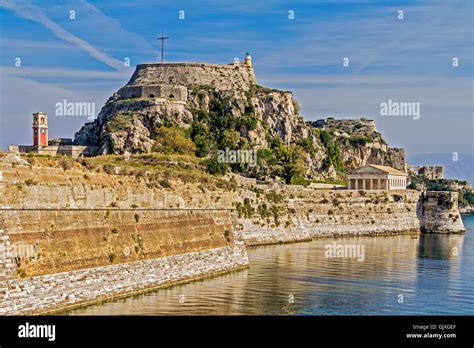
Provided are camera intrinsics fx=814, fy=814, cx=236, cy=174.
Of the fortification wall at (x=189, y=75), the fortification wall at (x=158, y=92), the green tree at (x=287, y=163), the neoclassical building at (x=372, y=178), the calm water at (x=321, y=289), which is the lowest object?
the calm water at (x=321, y=289)

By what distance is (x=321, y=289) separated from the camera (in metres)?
39.5

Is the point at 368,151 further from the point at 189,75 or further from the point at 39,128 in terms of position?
the point at 39,128

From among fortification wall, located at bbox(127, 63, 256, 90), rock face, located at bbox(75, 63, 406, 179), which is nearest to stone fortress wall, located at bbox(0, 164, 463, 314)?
rock face, located at bbox(75, 63, 406, 179)

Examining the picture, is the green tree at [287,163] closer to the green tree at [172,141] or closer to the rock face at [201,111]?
the rock face at [201,111]

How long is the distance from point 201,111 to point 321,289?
6924 cm

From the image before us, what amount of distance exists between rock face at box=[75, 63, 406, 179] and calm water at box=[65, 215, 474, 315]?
43.0 meters

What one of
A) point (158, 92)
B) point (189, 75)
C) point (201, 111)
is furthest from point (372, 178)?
point (189, 75)

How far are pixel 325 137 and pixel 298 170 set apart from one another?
3080cm

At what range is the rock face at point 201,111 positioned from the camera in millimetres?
99062

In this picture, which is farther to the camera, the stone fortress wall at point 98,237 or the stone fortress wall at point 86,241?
the stone fortress wall at point 98,237

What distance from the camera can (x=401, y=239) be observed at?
7769 centimetres

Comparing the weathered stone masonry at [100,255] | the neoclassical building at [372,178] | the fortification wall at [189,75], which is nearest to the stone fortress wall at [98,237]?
the weathered stone masonry at [100,255]

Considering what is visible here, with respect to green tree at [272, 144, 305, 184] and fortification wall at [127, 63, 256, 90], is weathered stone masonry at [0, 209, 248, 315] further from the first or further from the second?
fortification wall at [127, 63, 256, 90]
